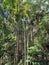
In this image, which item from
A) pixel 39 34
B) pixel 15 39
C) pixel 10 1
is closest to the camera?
pixel 10 1

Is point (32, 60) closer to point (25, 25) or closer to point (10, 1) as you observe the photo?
point (25, 25)

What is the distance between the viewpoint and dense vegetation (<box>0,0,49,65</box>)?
17906 millimetres

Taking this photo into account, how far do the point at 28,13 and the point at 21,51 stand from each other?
3.45 m

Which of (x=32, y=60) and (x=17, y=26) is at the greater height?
(x=17, y=26)

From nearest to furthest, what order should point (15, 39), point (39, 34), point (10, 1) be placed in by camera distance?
1. point (10, 1)
2. point (39, 34)
3. point (15, 39)

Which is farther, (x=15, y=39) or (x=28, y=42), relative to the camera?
A: (x=15, y=39)

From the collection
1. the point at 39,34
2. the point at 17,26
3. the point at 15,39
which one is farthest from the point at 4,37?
the point at 39,34

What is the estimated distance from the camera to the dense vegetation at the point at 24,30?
1791 cm

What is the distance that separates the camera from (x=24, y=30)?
65.0ft

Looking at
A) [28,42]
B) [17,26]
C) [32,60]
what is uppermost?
[17,26]

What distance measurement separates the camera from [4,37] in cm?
2156

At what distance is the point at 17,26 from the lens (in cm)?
1934

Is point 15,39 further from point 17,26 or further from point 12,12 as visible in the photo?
point 12,12

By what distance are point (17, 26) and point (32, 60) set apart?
3212 millimetres
